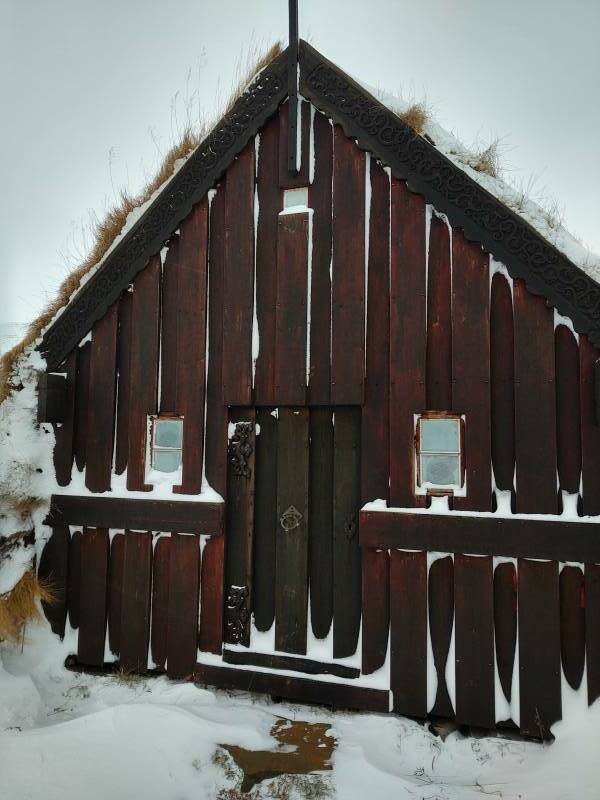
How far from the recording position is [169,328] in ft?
15.4

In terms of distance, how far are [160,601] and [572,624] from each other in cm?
322

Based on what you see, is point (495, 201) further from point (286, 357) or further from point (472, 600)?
point (472, 600)

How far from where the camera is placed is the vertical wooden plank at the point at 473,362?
3.78 metres

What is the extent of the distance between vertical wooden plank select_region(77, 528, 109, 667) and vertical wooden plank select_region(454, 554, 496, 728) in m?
3.04

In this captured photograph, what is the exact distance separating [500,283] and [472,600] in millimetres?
2303

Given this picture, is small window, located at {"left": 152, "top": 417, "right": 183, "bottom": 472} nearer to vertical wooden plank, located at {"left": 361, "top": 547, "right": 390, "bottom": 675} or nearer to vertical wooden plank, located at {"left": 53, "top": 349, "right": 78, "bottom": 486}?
vertical wooden plank, located at {"left": 53, "top": 349, "right": 78, "bottom": 486}

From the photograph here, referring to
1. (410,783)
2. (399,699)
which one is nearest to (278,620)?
(399,699)

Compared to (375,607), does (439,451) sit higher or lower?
higher

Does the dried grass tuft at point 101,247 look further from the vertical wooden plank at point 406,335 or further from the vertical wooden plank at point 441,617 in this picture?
the vertical wooden plank at point 441,617

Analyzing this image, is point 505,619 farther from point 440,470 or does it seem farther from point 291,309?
point 291,309

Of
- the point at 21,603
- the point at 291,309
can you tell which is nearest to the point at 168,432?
the point at 291,309

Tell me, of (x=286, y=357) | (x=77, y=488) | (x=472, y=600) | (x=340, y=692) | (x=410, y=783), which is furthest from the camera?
(x=77, y=488)

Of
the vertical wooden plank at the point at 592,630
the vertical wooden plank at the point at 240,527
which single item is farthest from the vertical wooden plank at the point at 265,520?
the vertical wooden plank at the point at 592,630

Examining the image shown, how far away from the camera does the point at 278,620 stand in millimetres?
4293
